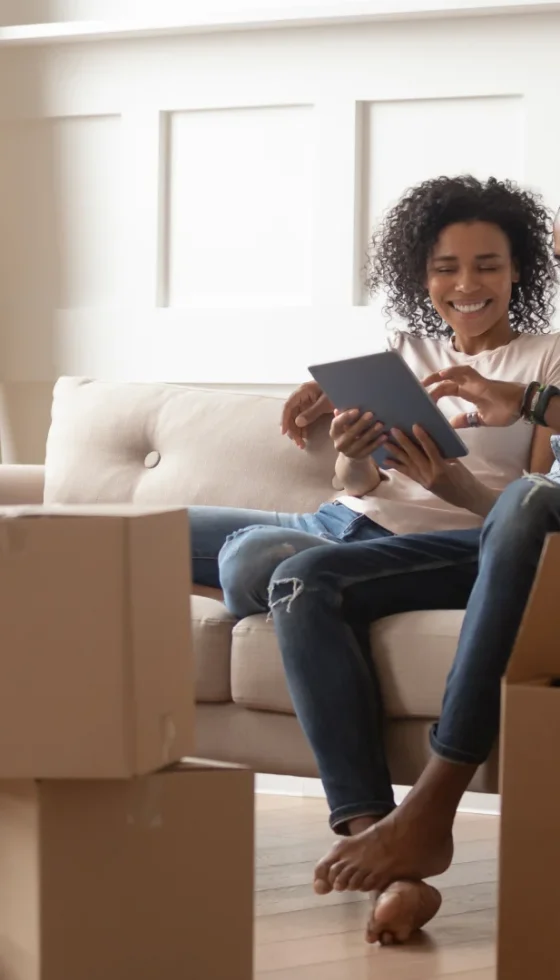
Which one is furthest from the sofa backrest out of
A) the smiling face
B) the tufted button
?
the smiling face

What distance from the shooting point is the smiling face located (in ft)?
7.39

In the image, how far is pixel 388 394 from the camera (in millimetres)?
1904

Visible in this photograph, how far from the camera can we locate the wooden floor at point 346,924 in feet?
5.47

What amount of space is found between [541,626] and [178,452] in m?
1.21

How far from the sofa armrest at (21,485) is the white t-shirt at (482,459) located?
0.64m

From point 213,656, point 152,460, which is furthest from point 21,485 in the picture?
point 213,656

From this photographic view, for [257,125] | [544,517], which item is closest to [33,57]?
[257,125]

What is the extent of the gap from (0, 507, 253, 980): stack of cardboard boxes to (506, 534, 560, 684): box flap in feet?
0.96

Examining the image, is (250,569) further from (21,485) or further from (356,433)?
(21,485)

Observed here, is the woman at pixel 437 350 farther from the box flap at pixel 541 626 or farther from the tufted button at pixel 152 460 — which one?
the box flap at pixel 541 626

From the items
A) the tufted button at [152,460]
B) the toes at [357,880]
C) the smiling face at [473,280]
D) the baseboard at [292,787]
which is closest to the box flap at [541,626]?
the toes at [357,880]

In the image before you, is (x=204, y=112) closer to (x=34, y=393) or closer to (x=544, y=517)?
(x=34, y=393)

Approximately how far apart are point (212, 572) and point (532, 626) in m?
0.96

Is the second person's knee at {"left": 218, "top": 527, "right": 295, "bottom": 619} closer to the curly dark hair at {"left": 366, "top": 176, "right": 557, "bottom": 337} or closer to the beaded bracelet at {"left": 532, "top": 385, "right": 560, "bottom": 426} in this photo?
the beaded bracelet at {"left": 532, "top": 385, "right": 560, "bottom": 426}
